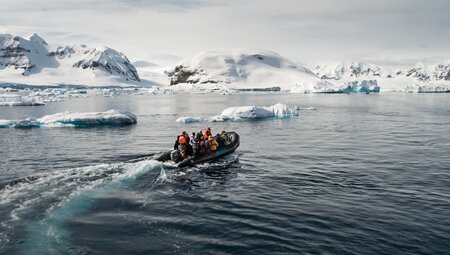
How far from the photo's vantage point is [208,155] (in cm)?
2802

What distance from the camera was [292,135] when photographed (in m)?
41.4

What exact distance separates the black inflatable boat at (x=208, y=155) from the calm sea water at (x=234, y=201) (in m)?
0.67

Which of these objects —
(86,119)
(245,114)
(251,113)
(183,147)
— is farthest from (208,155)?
(251,113)

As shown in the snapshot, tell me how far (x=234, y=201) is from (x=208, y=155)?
9019 millimetres

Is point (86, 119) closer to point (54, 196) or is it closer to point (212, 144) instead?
point (212, 144)

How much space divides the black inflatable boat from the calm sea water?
0.67 metres

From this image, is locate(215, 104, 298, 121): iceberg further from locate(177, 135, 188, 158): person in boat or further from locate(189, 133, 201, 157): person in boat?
locate(177, 135, 188, 158): person in boat

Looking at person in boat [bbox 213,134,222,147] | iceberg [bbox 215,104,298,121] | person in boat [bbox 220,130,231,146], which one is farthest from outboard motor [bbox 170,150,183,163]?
iceberg [bbox 215,104,298,121]

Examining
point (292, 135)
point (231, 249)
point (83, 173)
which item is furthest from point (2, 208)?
point (292, 135)

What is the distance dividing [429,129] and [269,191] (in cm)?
3204

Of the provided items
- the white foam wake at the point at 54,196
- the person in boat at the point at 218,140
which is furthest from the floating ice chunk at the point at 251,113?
the white foam wake at the point at 54,196

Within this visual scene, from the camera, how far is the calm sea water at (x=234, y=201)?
14.4 m

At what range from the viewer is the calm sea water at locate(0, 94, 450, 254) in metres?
14.4

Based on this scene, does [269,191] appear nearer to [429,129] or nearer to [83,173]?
[83,173]
